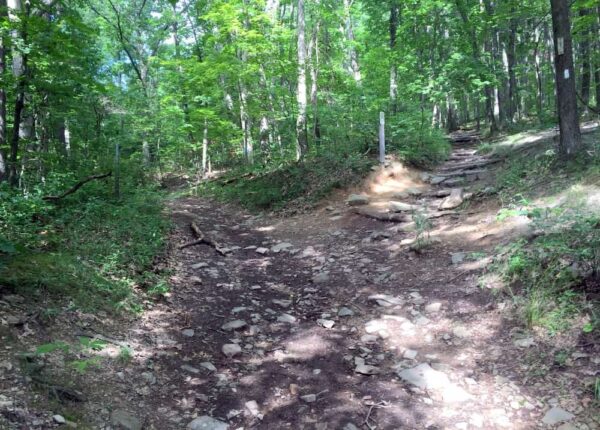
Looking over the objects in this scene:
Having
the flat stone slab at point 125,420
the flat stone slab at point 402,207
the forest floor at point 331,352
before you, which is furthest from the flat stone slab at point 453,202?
the flat stone slab at point 125,420

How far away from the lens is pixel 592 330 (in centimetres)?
348

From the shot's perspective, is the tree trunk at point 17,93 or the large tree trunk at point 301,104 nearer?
the tree trunk at point 17,93

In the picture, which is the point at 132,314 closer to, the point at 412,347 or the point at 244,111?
the point at 412,347

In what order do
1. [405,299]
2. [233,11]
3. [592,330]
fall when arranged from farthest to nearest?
[233,11]
[405,299]
[592,330]

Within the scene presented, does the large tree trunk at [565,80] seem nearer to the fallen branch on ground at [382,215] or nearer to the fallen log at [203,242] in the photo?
the fallen branch on ground at [382,215]

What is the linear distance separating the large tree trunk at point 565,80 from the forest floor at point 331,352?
231 centimetres

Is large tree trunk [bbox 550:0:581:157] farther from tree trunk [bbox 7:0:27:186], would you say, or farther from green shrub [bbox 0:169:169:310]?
tree trunk [bbox 7:0:27:186]

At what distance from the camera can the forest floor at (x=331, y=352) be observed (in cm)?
301

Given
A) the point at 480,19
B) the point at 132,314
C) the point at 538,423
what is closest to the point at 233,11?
the point at 480,19

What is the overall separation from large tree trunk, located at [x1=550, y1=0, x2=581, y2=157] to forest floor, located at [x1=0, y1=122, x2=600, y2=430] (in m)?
2.31

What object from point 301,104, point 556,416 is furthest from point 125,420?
point 301,104

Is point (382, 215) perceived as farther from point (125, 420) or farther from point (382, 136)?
point (125, 420)

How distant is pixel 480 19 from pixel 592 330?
1519 cm

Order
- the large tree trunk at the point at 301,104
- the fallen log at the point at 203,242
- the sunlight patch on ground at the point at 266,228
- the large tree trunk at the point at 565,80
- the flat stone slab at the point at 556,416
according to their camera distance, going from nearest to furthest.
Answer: the flat stone slab at the point at 556,416
the large tree trunk at the point at 565,80
the fallen log at the point at 203,242
the sunlight patch on ground at the point at 266,228
the large tree trunk at the point at 301,104
